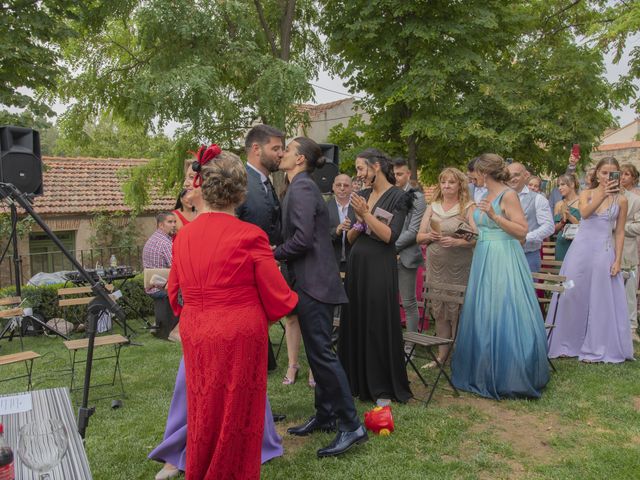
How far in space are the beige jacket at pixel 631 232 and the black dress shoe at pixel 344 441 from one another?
428cm

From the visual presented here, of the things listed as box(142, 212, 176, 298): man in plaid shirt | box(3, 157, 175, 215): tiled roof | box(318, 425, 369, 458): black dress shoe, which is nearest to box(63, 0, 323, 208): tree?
box(142, 212, 176, 298): man in plaid shirt

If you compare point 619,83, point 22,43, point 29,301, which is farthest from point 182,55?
point 619,83

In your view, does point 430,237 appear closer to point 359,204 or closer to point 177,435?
point 359,204

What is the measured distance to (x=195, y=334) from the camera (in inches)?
111

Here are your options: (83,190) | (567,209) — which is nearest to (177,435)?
(567,209)

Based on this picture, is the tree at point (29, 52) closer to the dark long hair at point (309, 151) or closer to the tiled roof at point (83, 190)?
the tiled roof at point (83, 190)

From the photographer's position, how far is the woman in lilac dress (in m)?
5.93

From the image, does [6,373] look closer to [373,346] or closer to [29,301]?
[29,301]

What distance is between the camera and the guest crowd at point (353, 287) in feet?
9.27

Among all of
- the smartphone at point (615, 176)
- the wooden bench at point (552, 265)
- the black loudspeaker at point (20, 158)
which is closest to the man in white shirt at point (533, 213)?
the wooden bench at point (552, 265)

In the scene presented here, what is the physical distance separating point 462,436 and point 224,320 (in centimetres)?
226

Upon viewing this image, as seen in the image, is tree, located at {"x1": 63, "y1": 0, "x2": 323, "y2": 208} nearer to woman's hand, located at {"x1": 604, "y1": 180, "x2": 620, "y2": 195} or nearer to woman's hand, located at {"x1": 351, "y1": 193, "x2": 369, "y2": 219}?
woman's hand, located at {"x1": 604, "y1": 180, "x2": 620, "y2": 195}

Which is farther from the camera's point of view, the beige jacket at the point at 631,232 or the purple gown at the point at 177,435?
the beige jacket at the point at 631,232

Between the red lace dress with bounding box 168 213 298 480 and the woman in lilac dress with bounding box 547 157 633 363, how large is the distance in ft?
13.5
